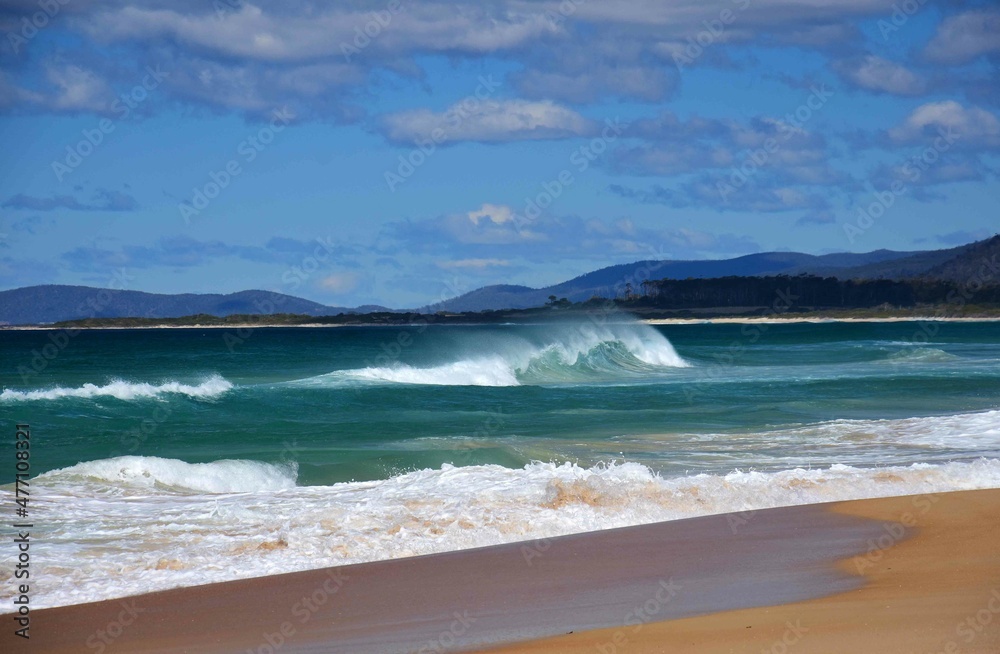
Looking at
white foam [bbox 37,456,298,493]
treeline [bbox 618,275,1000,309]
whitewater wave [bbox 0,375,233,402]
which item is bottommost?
white foam [bbox 37,456,298,493]

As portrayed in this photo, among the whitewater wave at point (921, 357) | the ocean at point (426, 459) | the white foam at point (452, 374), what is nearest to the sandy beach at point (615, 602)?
the ocean at point (426, 459)

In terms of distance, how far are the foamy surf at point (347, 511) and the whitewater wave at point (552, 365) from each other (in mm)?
19938

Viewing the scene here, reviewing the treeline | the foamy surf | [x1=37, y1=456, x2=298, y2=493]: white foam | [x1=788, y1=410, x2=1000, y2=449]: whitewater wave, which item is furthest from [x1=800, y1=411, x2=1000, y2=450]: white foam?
the treeline

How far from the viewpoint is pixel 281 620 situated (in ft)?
23.5

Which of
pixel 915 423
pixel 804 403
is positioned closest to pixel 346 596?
pixel 915 423

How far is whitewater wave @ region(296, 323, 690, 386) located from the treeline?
107312mm

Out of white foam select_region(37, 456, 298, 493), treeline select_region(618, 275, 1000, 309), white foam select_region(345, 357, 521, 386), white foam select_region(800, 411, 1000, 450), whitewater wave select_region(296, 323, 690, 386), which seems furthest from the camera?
treeline select_region(618, 275, 1000, 309)

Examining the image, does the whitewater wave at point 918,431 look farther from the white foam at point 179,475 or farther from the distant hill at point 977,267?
the distant hill at point 977,267

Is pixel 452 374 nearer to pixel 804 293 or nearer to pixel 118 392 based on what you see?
pixel 118 392

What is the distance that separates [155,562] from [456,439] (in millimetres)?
9754

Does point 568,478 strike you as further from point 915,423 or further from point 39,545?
point 915,423

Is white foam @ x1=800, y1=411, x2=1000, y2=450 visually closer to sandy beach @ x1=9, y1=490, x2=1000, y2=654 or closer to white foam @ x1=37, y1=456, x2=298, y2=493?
sandy beach @ x1=9, y1=490, x2=1000, y2=654

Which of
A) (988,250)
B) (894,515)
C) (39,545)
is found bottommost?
(894,515)

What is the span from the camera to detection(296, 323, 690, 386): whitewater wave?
115 ft
